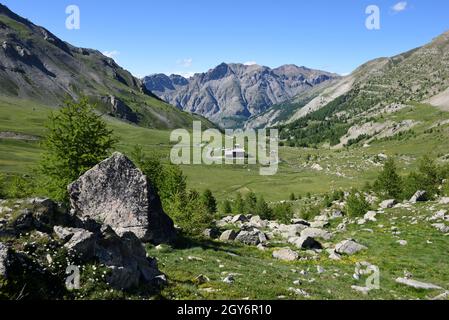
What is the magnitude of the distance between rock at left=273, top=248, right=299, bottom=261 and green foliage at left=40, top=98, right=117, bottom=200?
20220 millimetres

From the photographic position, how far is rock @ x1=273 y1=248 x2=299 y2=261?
36.0 m

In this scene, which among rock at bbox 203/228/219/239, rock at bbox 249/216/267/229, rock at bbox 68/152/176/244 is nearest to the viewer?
rock at bbox 68/152/176/244

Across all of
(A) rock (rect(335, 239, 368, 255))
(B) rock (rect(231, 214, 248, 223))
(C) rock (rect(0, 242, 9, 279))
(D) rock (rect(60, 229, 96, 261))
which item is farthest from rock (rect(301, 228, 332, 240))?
(C) rock (rect(0, 242, 9, 279))

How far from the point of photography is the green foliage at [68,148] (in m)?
38.4

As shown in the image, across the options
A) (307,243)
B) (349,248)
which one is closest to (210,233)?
(307,243)

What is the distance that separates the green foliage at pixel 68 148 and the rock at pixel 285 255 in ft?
66.3

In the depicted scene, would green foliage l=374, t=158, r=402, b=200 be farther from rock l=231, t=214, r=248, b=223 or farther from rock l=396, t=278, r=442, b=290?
rock l=396, t=278, r=442, b=290

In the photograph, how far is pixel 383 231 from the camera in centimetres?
4866

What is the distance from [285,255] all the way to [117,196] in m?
16.4
